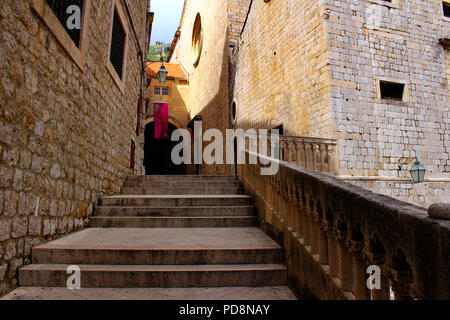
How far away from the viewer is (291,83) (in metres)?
9.43

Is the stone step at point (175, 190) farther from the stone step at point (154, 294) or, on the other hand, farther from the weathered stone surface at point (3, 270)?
the weathered stone surface at point (3, 270)

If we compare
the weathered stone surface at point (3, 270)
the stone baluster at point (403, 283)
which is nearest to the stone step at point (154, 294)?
the weathered stone surface at point (3, 270)

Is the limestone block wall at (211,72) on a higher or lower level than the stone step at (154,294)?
higher

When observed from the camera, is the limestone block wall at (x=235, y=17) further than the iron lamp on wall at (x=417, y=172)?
Yes

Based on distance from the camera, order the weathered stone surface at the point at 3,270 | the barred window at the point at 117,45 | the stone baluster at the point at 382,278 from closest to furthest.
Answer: the stone baluster at the point at 382,278
the weathered stone surface at the point at 3,270
the barred window at the point at 117,45

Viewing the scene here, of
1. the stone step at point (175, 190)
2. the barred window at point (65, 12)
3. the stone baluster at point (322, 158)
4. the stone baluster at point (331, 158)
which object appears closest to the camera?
the barred window at point (65, 12)

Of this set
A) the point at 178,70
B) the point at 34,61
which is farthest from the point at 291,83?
the point at 178,70

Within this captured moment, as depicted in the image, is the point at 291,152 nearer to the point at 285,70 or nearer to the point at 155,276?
the point at 285,70

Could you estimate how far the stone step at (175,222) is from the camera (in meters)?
4.28

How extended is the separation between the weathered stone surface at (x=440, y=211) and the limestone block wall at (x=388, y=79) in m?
6.71

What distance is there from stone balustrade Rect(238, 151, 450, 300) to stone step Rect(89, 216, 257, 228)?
1.20 m
